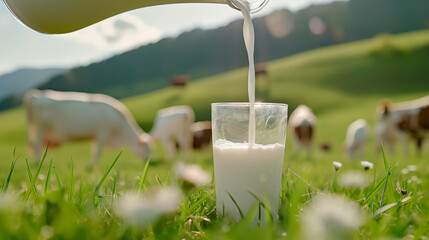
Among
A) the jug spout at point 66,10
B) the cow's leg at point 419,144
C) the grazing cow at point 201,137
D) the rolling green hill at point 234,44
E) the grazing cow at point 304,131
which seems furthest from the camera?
the rolling green hill at point 234,44

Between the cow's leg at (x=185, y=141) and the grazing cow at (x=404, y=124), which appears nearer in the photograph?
the grazing cow at (x=404, y=124)

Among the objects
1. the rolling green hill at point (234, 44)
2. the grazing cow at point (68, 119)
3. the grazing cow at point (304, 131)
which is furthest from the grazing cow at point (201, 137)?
the rolling green hill at point (234, 44)

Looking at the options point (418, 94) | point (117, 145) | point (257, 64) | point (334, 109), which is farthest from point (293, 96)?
point (117, 145)

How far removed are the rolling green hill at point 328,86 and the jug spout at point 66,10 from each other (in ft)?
60.6

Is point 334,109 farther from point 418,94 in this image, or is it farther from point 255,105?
point 255,105

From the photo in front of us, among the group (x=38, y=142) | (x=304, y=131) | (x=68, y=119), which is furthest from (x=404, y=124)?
(x=38, y=142)

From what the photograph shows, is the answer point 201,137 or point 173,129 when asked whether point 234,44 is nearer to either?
point 201,137

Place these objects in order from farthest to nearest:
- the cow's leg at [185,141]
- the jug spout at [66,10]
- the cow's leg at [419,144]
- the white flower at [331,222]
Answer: the cow's leg at [185,141] → the cow's leg at [419,144] → the jug spout at [66,10] → the white flower at [331,222]

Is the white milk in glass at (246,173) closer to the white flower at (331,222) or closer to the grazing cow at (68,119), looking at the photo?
the white flower at (331,222)

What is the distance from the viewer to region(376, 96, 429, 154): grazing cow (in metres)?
9.41

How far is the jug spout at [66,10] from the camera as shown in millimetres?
1780

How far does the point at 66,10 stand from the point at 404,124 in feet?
30.4

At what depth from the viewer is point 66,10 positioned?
1.79 metres

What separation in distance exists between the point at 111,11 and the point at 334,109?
23.3 meters
